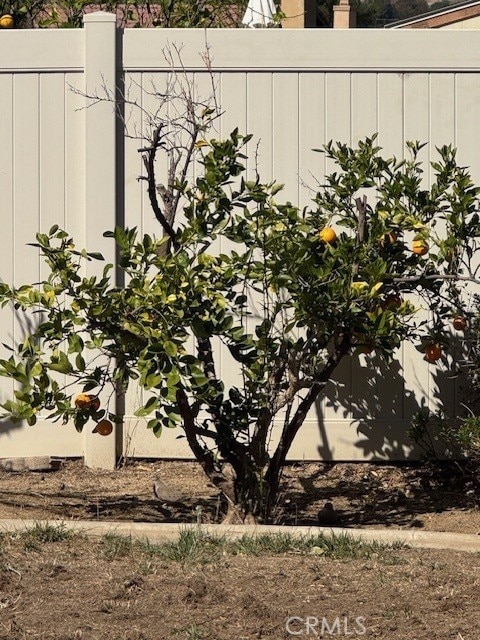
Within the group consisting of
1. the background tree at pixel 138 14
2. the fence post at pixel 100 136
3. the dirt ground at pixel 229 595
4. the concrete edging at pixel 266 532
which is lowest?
the dirt ground at pixel 229 595

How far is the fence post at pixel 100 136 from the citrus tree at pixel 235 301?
116 centimetres

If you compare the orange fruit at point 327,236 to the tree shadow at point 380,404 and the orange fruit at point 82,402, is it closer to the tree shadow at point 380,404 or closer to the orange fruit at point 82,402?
the orange fruit at point 82,402

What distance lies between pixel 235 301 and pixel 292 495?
4.99 feet

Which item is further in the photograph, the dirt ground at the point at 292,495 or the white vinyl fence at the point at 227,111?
the white vinyl fence at the point at 227,111

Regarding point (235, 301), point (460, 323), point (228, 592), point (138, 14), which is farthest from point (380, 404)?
point (138, 14)

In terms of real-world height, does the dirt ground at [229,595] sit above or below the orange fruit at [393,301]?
below

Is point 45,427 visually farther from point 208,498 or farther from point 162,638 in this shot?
point 162,638

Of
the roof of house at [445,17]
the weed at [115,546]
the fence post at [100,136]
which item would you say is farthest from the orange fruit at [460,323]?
the roof of house at [445,17]

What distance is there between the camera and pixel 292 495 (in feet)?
20.1

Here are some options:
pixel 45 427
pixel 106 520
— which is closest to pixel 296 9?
pixel 45 427

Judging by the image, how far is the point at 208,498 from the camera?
602 cm

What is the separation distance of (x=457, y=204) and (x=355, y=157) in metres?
0.53

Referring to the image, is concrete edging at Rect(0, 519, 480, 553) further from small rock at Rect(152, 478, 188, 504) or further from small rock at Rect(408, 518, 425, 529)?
small rock at Rect(152, 478, 188, 504)

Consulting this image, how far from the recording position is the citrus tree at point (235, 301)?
4680 mm
